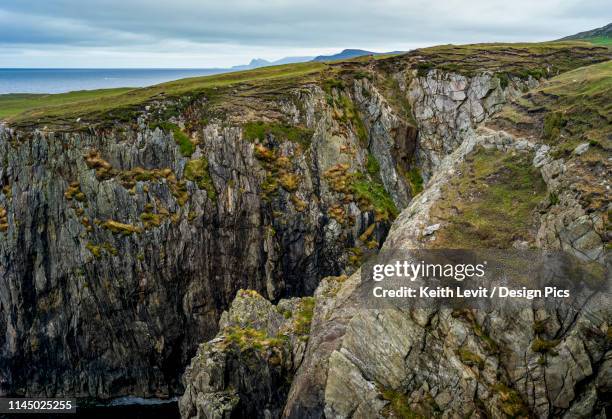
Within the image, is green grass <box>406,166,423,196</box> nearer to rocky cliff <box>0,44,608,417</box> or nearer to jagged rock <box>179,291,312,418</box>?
rocky cliff <box>0,44,608,417</box>

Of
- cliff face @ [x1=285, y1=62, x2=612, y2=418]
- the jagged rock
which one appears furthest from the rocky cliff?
cliff face @ [x1=285, y1=62, x2=612, y2=418]

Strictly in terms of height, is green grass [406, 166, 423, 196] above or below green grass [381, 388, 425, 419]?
above

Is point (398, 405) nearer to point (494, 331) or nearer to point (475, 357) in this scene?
point (475, 357)

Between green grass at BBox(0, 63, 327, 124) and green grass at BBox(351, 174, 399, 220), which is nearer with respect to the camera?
green grass at BBox(0, 63, 327, 124)

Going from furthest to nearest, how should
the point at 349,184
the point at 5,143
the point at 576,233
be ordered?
the point at 349,184, the point at 5,143, the point at 576,233

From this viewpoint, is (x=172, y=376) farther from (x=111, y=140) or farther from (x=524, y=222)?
(x=524, y=222)

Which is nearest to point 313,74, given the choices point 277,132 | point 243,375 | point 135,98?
point 277,132

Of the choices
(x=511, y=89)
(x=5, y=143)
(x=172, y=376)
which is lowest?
(x=172, y=376)

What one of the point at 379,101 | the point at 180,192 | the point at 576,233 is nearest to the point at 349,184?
the point at 379,101

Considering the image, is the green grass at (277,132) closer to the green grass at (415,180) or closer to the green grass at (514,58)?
the green grass at (415,180)

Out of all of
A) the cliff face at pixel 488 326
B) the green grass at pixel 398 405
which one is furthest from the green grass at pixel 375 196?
the green grass at pixel 398 405
